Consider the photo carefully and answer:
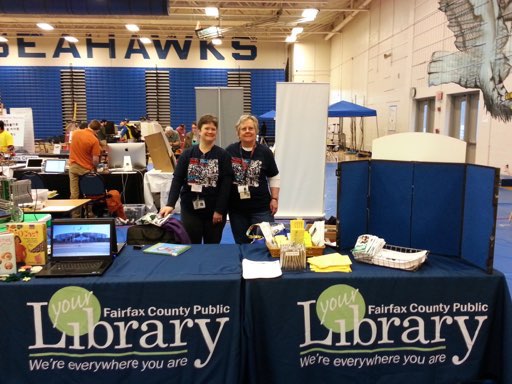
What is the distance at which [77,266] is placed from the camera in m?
2.06

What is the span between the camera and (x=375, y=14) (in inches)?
517

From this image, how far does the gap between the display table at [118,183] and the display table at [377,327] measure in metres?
4.81

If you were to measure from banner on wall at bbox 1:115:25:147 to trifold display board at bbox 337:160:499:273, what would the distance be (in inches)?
399

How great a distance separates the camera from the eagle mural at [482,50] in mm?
7000

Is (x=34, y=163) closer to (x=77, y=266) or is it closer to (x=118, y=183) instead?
(x=118, y=183)

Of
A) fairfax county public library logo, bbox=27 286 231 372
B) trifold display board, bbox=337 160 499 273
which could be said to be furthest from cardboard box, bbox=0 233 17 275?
trifold display board, bbox=337 160 499 273

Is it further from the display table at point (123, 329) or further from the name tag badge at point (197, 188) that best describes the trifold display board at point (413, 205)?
the name tag badge at point (197, 188)

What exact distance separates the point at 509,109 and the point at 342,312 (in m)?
6.48

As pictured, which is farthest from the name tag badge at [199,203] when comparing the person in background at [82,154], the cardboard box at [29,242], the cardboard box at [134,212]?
the person in background at [82,154]

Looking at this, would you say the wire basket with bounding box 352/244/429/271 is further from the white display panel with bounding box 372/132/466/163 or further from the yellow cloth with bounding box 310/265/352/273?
the white display panel with bounding box 372/132/466/163

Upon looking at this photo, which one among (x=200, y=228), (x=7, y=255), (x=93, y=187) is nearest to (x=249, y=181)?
(x=200, y=228)

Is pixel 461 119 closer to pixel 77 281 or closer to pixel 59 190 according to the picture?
pixel 59 190

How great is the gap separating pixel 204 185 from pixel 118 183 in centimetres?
387

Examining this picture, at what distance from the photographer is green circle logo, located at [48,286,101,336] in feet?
6.20
